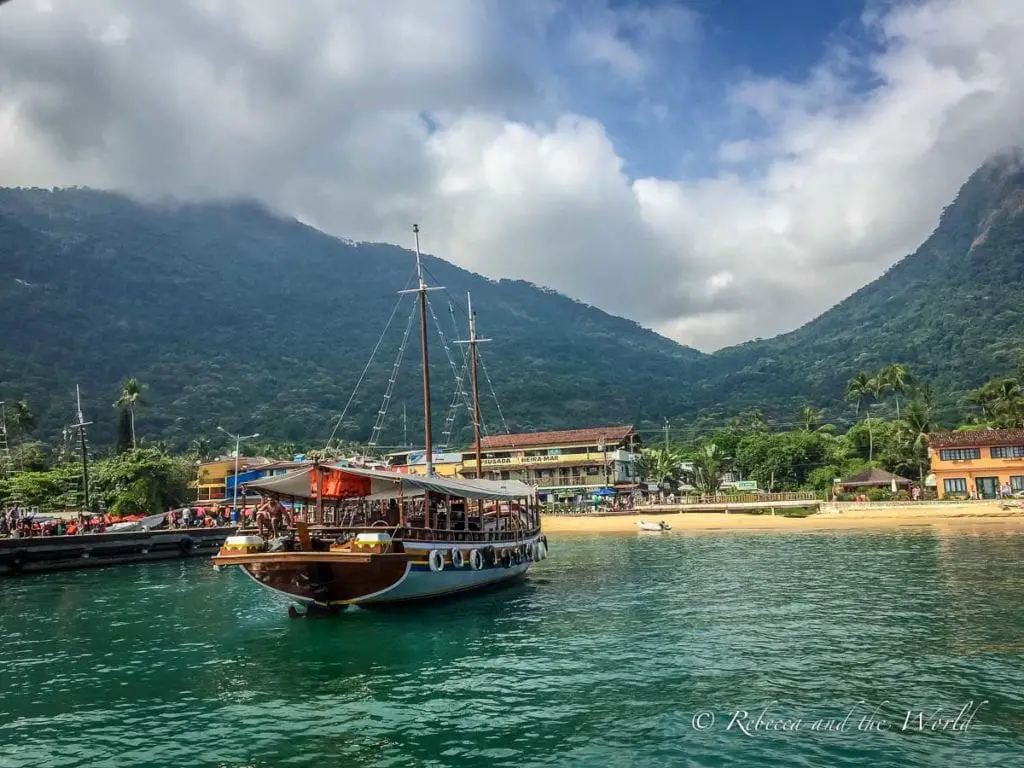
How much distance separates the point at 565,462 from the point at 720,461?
19.8 m

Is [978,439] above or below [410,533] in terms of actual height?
above

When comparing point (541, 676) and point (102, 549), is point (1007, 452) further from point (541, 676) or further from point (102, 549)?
point (102, 549)

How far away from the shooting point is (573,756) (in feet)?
35.2

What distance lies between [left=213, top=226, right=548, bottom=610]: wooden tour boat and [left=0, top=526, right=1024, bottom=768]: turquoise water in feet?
3.17

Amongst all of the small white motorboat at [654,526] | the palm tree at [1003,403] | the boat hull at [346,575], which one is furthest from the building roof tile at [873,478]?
the boat hull at [346,575]

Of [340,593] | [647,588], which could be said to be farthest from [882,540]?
[340,593]

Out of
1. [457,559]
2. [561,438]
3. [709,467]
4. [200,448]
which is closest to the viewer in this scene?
[457,559]

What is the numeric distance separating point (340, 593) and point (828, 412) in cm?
15039

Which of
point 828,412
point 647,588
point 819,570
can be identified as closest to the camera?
point 647,588

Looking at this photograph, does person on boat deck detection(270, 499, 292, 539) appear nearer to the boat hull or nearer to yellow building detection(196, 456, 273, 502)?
the boat hull

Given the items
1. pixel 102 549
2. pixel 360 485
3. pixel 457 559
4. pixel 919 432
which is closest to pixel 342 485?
pixel 360 485

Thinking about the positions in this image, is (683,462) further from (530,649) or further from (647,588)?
(530,649)

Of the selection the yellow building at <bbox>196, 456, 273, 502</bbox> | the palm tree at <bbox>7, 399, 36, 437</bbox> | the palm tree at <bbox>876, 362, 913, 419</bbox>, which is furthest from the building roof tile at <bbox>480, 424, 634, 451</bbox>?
the palm tree at <bbox>7, 399, 36, 437</bbox>

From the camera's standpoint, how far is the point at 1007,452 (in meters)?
61.0
